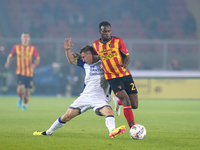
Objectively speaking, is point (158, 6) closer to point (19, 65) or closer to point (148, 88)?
point (148, 88)

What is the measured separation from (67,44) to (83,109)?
1048mm

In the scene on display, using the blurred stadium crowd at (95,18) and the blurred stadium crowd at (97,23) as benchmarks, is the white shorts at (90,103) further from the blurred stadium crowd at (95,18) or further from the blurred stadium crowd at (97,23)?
the blurred stadium crowd at (95,18)

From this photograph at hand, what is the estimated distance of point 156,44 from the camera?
17688 mm

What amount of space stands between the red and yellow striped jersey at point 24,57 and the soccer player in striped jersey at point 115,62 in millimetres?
6005

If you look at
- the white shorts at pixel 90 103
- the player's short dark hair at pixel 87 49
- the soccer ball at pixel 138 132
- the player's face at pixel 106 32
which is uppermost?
the player's face at pixel 106 32

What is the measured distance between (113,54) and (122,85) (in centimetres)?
53

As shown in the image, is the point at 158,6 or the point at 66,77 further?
the point at 158,6

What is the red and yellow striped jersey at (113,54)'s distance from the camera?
19.0 feet

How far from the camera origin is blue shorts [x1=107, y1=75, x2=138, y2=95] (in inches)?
221

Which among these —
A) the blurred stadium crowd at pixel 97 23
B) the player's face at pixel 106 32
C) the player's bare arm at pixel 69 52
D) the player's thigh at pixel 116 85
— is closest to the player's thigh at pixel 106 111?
the player's thigh at pixel 116 85

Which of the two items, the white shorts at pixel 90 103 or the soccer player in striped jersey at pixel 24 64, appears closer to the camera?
the white shorts at pixel 90 103

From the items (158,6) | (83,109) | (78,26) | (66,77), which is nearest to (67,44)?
(83,109)

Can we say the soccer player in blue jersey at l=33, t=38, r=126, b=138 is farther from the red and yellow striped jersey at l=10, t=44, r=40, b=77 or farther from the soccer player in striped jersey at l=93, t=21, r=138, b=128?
the red and yellow striped jersey at l=10, t=44, r=40, b=77

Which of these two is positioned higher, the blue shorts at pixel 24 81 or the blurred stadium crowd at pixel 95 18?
the blurred stadium crowd at pixel 95 18
